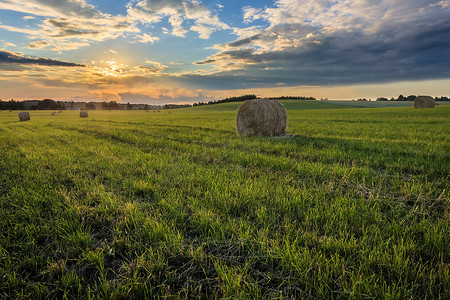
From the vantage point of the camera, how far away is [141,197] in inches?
173

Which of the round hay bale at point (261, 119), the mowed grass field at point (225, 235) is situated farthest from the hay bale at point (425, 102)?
the mowed grass field at point (225, 235)

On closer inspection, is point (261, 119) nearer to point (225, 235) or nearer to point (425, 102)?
point (225, 235)

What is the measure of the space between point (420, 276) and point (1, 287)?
4024 millimetres

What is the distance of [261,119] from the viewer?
44.7 feet

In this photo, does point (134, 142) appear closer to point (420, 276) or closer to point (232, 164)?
point (232, 164)

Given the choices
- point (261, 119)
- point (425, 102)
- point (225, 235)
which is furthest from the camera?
point (425, 102)

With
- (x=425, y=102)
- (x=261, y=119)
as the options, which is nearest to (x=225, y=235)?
(x=261, y=119)

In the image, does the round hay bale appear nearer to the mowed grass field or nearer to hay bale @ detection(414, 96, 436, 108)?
the mowed grass field

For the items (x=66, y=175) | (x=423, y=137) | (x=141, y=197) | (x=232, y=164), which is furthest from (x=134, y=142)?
(x=423, y=137)

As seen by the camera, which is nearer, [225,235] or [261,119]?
[225,235]

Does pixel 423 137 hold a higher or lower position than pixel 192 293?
higher

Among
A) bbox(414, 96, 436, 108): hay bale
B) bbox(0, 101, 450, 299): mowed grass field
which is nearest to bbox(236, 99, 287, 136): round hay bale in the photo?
bbox(0, 101, 450, 299): mowed grass field

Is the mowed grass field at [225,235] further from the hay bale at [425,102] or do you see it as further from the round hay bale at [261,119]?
the hay bale at [425,102]

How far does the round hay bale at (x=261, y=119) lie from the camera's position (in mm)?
13633
